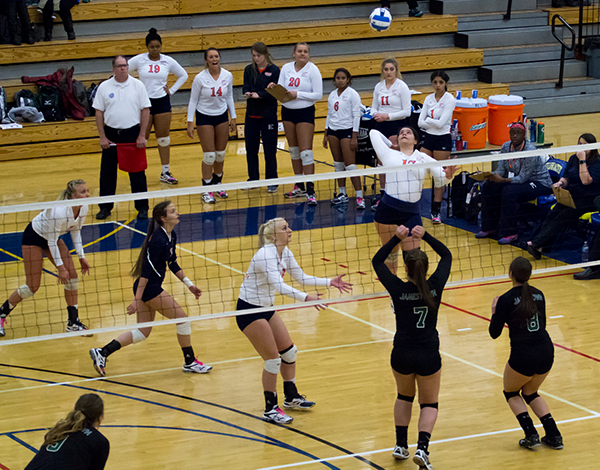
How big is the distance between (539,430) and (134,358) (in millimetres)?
3701

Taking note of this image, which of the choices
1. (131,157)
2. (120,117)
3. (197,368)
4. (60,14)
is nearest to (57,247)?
(197,368)

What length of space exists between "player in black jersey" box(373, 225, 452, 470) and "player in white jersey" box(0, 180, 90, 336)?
3319 mm

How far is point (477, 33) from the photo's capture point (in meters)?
18.4

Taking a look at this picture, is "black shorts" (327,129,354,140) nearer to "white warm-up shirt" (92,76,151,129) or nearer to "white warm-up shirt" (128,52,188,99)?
"white warm-up shirt" (92,76,151,129)

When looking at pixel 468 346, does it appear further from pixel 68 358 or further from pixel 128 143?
pixel 128 143

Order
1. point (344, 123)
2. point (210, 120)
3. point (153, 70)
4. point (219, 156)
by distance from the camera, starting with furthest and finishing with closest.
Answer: point (153, 70), point (219, 156), point (210, 120), point (344, 123)

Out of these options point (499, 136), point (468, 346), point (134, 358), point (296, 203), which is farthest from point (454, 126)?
point (134, 358)

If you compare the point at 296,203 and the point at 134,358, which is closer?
the point at 134,358

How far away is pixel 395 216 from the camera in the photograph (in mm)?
8234

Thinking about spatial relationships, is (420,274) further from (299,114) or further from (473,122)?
(473,122)

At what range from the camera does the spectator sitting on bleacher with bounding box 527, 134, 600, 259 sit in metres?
9.85

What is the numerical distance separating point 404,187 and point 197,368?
8.67 ft

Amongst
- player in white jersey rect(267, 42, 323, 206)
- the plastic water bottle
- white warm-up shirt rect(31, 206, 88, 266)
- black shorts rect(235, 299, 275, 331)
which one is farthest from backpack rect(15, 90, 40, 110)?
black shorts rect(235, 299, 275, 331)

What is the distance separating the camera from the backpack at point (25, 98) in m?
15.1
